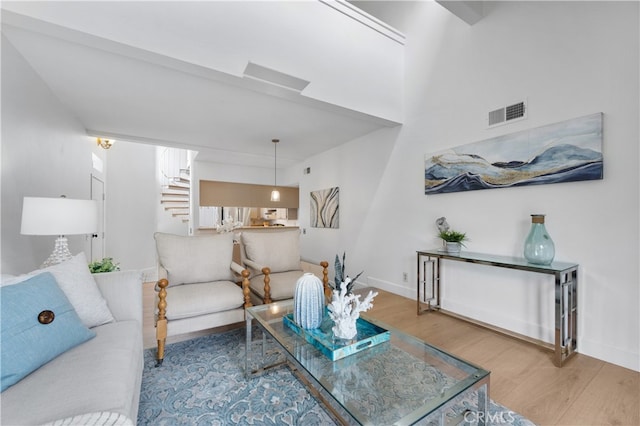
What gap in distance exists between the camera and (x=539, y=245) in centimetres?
228

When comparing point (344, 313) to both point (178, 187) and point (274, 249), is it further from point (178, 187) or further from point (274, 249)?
point (178, 187)

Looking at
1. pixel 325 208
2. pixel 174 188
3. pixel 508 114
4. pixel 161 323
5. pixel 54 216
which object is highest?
pixel 508 114

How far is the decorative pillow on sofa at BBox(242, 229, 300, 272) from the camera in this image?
122 inches

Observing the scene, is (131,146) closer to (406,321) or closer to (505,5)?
(406,321)

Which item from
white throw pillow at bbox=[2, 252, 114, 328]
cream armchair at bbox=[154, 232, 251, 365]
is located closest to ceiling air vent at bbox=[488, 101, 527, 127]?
cream armchair at bbox=[154, 232, 251, 365]

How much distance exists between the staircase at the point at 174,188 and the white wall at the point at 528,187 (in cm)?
465

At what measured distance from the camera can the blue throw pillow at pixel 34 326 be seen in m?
1.10

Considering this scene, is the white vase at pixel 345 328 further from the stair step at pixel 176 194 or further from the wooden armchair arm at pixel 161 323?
A: the stair step at pixel 176 194

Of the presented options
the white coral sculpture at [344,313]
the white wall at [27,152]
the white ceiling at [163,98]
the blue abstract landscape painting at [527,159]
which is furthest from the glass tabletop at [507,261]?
the white wall at [27,152]

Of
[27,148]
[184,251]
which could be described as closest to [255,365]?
[184,251]

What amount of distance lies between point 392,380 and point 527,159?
2.42 m

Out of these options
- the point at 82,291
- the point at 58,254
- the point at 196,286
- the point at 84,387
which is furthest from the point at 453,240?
the point at 58,254

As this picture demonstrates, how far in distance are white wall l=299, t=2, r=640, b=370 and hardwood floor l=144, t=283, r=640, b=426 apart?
0.25m

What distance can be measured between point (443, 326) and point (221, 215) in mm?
6591
